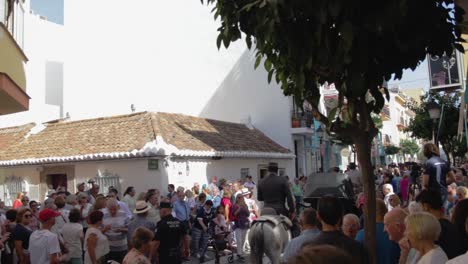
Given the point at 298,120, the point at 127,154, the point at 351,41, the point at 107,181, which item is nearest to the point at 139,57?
the point at 298,120

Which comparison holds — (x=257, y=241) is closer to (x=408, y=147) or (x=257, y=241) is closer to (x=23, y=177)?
(x=23, y=177)

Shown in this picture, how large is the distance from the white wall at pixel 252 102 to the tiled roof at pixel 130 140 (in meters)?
2.56

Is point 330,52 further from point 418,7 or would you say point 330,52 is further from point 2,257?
point 2,257

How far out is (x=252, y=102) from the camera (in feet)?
93.8

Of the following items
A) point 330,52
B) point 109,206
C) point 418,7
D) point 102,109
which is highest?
point 102,109

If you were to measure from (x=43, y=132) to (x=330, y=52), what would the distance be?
2225 centimetres

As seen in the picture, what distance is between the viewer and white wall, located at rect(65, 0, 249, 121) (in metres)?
27.2

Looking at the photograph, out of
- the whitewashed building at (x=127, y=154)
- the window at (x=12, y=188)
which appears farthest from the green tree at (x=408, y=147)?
the window at (x=12, y=188)

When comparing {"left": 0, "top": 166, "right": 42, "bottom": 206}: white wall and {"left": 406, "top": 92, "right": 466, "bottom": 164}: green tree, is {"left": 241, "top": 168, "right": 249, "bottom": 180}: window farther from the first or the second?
{"left": 0, "top": 166, "right": 42, "bottom": 206}: white wall

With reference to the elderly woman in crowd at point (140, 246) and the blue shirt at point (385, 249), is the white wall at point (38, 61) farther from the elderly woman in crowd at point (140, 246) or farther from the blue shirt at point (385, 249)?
the blue shirt at point (385, 249)

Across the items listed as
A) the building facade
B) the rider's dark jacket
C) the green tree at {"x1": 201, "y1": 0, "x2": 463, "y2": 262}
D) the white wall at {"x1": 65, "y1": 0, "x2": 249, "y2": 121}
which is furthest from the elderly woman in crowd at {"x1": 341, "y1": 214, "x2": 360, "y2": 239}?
the white wall at {"x1": 65, "y1": 0, "x2": 249, "y2": 121}

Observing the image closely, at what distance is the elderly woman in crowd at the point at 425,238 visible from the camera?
3.60 metres

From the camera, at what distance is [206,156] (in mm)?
19250

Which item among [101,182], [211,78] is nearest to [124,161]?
[101,182]
